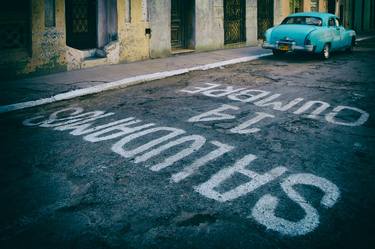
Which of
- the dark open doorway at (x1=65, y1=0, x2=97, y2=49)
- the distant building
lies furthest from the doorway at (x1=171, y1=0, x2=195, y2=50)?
the dark open doorway at (x1=65, y1=0, x2=97, y2=49)

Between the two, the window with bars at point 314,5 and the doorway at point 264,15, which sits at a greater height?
the window with bars at point 314,5

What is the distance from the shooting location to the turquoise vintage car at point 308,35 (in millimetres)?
12523

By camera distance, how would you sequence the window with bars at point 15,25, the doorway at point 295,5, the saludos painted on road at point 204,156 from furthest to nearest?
1. the doorway at point 295,5
2. the window with bars at point 15,25
3. the saludos painted on road at point 204,156

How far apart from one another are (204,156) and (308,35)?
9.13 metres

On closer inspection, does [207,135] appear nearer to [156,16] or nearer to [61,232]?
[61,232]

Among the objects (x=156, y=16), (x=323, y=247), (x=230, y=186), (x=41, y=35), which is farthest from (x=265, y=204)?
(x=156, y=16)

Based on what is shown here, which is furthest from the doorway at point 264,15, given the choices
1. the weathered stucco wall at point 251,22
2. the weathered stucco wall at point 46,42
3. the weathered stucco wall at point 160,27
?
the weathered stucco wall at point 46,42

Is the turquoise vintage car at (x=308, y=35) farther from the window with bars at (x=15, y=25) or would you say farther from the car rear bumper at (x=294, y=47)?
the window with bars at (x=15, y=25)

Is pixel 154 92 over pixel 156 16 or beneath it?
beneath

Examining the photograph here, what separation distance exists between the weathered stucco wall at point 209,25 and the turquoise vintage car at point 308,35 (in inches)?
121

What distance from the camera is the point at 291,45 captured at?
41.8 feet

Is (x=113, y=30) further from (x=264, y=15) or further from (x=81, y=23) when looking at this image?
(x=264, y=15)

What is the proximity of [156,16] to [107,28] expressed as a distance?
6.35ft

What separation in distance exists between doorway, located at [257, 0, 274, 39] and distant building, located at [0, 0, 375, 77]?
49 millimetres
